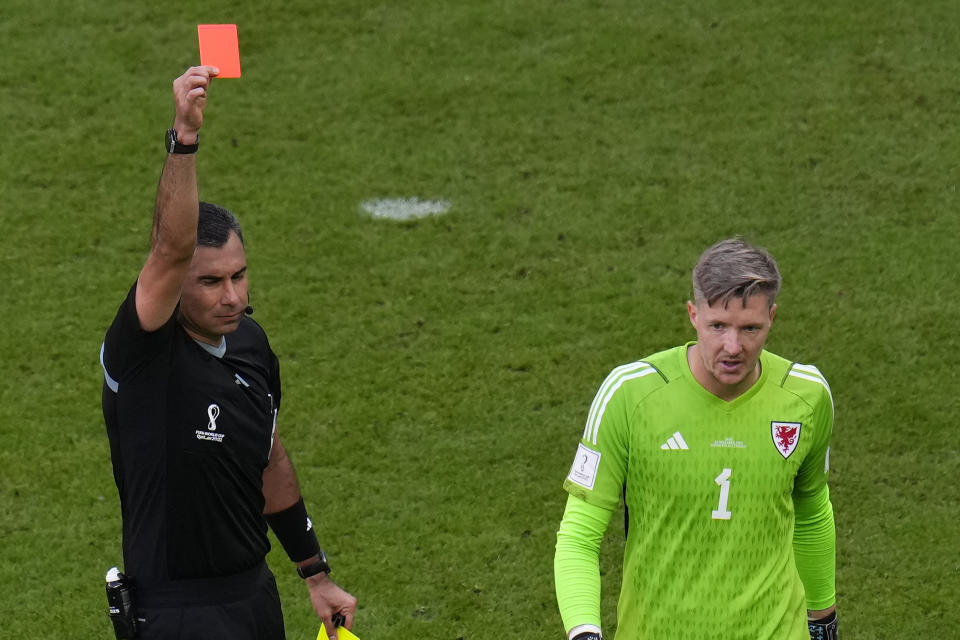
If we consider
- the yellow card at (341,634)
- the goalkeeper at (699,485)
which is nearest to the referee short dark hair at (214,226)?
the goalkeeper at (699,485)

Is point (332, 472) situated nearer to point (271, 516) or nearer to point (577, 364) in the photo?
point (577, 364)

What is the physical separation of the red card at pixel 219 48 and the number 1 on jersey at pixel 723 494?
1.68 meters

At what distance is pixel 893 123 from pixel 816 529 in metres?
5.91

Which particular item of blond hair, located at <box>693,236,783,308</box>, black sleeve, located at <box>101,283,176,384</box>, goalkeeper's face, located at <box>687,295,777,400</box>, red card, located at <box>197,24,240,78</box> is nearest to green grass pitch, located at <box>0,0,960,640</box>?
black sleeve, located at <box>101,283,176,384</box>

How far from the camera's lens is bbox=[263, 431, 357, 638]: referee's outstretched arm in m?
4.31

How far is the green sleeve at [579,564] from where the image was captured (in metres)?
3.43

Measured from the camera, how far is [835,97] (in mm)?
9461

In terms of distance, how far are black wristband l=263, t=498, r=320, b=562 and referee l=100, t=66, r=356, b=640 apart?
1.15ft

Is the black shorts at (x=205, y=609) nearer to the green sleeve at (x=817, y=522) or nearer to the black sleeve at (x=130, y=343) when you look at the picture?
the black sleeve at (x=130, y=343)

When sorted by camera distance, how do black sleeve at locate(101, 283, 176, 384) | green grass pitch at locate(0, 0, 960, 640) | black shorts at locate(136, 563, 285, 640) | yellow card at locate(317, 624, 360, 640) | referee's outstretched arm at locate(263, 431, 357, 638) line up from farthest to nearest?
green grass pitch at locate(0, 0, 960, 640)
referee's outstretched arm at locate(263, 431, 357, 638)
yellow card at locate(317, 624, 360, 640)
black shorts at locate(136, 563, 285, 640)
black sleeve at locate(101, 283, 176, 384)

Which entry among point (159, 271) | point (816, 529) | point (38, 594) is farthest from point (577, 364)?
point (159, 271)

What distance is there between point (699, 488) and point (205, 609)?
1.42 metres

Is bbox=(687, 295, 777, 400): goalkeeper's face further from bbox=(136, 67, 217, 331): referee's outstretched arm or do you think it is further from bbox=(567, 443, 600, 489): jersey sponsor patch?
bbox=(136, 67, 217, 331): referee's outstretched arm

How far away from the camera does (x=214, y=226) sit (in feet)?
12.6
